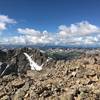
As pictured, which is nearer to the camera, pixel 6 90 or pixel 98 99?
pixel 98 99

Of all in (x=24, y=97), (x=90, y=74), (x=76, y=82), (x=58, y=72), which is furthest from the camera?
(x=58, y=72)

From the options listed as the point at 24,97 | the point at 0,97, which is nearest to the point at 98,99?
the point at 24,97

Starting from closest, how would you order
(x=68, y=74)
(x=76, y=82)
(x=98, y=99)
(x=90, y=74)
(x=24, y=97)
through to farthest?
(x=98, y=99), (x=24, y=97), (x=76, y=82), (x=90, y=74), (x=68, y=74)

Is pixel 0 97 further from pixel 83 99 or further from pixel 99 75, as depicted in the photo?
pixel 99 75

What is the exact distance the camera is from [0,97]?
43844 millimetres

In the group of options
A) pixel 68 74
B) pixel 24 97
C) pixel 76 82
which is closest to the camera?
pixel 24 97

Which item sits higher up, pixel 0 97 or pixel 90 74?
pixel 90 74

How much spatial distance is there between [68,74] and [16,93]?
54.5ft

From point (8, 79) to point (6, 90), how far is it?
10.8 m

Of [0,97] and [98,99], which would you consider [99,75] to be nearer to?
[98,99]

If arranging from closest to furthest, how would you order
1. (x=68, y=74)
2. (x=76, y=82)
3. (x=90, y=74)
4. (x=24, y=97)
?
(x=24, y=97) < (x=76, y=82) < (x=90, y=74) < (x=68, y=74)

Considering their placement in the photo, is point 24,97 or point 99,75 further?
point 99,75

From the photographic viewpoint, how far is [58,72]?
6009 centimetres

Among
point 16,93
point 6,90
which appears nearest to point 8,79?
point 6,90
